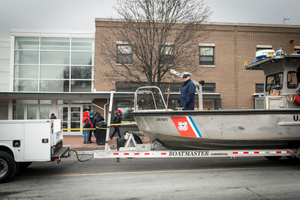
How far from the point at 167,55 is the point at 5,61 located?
12.2 m

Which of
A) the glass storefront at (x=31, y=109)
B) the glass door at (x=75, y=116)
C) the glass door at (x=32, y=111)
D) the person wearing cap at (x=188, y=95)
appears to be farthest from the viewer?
the glass door at (x=75, y=116)

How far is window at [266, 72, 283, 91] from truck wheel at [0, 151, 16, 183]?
23.1 ft

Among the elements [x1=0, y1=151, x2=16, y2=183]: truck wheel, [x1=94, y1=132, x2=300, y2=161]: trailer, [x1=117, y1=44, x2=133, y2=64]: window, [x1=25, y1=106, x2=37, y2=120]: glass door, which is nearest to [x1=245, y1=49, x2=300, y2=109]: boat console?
[x1=94, y1=132, x2=300, y2=161]: trailer

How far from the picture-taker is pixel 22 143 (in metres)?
5.45

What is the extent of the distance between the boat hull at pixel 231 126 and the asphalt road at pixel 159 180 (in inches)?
33.2

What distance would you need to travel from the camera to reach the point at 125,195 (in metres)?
4.62

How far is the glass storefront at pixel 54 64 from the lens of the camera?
55.8ft

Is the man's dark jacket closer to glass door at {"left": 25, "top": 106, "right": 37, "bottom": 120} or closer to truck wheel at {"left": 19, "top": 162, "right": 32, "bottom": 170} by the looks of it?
truck wheel at {"left": 19, "top": 162, "right": 32, "bottom": 170}

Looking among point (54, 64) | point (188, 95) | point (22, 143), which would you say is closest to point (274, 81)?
point (188, 95)

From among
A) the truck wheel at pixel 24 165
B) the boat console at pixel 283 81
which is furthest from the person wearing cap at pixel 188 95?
the truck wheel at pixel 24 165

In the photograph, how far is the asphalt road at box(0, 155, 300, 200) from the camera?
15.3 feet

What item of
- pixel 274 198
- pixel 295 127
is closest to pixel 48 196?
pixel 274 198

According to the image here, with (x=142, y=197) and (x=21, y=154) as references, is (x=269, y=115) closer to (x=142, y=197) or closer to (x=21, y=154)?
(x=142, y=197)

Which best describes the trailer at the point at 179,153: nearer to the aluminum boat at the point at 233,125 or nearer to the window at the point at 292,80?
the aluminum boat at the point at 233,125
